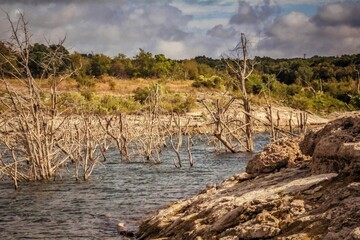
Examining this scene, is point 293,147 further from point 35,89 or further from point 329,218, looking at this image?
point 35,89

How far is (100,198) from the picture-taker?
2294cm

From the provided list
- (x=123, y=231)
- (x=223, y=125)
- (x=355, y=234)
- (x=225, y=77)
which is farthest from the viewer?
(x=225, y=77)

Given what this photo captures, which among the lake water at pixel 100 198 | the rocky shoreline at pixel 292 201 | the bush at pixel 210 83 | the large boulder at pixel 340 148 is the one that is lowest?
the lake water at pixel 100 198

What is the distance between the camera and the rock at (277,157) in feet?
46.2

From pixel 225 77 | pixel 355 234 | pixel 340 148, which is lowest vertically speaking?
pixel 355 234

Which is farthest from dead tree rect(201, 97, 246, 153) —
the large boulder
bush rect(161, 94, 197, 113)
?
the large boulder

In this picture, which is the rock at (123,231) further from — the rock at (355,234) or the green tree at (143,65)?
the green tree at (143,65)

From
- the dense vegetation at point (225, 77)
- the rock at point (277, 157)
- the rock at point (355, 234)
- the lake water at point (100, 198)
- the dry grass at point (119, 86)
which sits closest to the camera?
the rock at point (355, 234)

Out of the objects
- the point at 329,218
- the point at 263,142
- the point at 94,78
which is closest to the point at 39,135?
the point at 329,218

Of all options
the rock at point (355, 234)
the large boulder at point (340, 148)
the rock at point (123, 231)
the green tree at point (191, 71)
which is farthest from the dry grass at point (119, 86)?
the rock at point (355, 234)

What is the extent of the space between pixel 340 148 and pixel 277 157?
13.0ft

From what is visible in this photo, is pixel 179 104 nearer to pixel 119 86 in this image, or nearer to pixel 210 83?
pixel 210 83

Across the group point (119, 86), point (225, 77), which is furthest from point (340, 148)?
point (119, 86)

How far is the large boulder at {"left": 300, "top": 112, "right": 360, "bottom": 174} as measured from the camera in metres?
9.70
